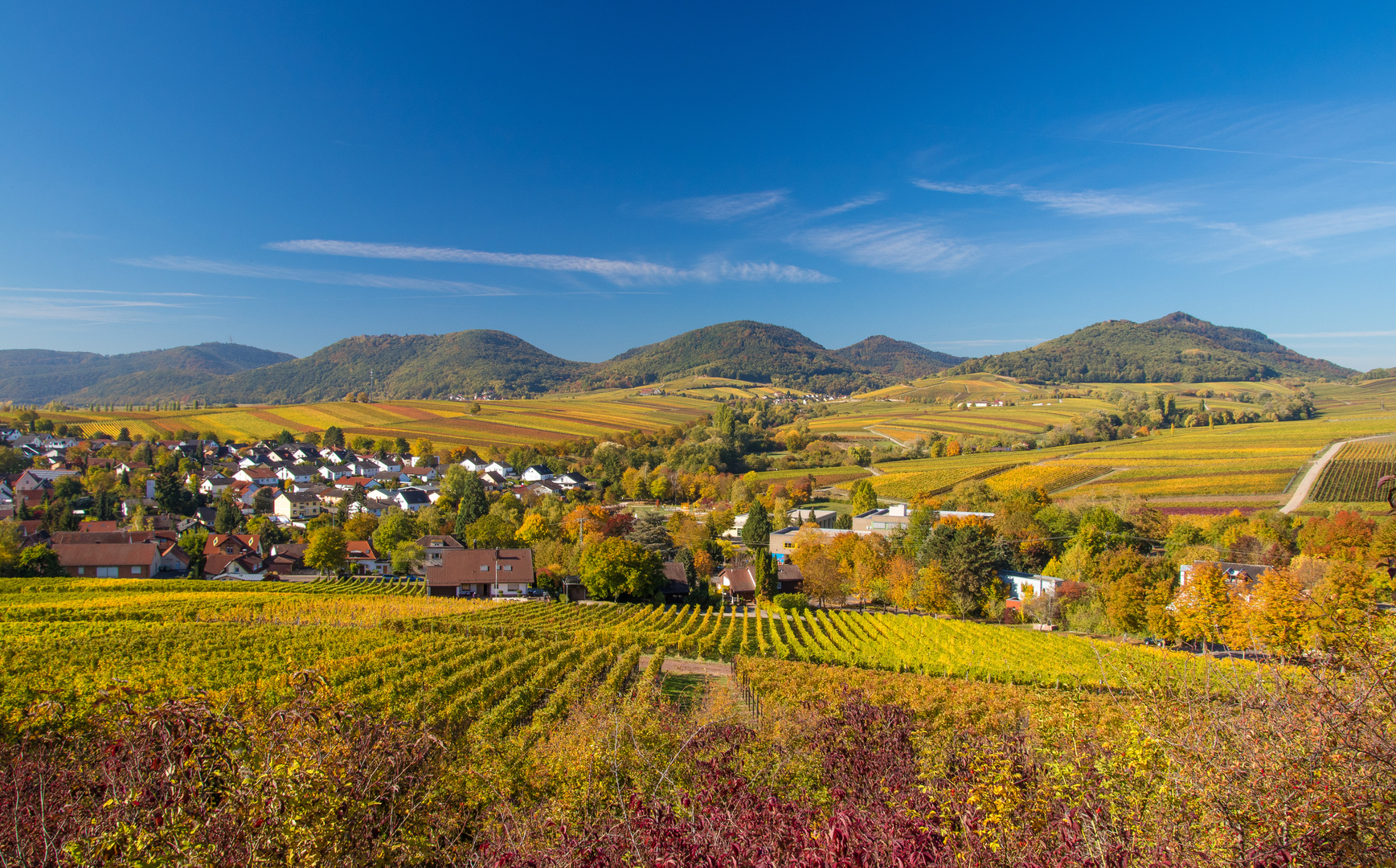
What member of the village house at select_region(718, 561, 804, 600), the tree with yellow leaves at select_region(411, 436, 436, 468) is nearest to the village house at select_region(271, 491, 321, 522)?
the tree with yellow leaves at select_region(411, 436, 436, 468)

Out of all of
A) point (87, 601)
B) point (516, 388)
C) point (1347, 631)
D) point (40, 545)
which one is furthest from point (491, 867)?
point (516, 388)

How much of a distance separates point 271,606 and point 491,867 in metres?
32.5

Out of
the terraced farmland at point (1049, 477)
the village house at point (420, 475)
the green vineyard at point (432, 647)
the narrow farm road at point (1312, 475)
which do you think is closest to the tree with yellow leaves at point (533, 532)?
the green vineyard at point (432, 647)

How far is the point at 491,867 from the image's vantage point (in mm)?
4184

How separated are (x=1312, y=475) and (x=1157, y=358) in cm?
8746

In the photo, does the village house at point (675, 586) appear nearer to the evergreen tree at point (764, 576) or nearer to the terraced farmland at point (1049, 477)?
the evergreen tree at point (764, 576)

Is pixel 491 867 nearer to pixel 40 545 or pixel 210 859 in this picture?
pixel 210 859

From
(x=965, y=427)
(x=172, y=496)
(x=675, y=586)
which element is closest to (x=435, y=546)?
(x=675, y=586)

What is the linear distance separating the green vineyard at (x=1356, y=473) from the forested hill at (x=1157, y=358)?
63.1m

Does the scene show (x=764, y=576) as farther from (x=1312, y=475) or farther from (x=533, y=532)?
(x=1312, y=475)

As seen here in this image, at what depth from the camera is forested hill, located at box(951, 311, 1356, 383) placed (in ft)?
351

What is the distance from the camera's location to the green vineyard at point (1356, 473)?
40406 millimetres

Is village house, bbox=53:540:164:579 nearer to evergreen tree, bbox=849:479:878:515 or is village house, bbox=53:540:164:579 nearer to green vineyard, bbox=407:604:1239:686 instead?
green vineyard, bbox=407:604:1239:686

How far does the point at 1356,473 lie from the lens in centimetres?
4344
